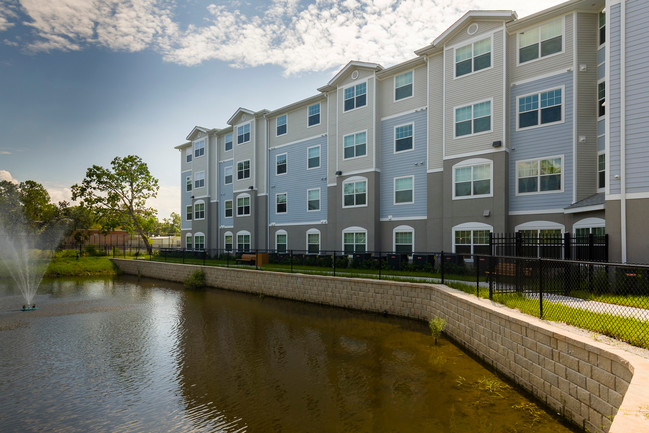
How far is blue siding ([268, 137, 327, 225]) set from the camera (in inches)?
999

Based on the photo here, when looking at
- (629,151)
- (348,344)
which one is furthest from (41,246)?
(629,151)

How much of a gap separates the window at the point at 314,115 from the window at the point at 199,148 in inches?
570

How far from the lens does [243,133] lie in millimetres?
30891

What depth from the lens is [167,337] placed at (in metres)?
11.8

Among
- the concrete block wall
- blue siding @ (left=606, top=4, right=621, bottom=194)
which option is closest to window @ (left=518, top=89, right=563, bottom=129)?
blue siding @ (left=606, top=4, right=621, bottom=194)

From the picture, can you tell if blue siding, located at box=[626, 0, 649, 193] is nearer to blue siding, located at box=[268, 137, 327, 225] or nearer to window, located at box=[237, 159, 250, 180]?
blue siding, located at box=[268, 137, 327, 225]

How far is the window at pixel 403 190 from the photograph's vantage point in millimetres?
20719

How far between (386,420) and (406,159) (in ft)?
55.7

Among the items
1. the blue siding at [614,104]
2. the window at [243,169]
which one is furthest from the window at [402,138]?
the window at [243,169]

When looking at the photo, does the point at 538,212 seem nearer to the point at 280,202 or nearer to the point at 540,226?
the point at 540,226

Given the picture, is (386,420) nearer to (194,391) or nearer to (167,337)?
(194,391)

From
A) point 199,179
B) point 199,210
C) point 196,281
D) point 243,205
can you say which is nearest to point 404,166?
point 196,281

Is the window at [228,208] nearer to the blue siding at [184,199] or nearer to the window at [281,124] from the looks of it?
the blue siding at [184,199]

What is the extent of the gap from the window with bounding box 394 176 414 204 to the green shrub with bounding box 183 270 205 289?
44.4 feet
